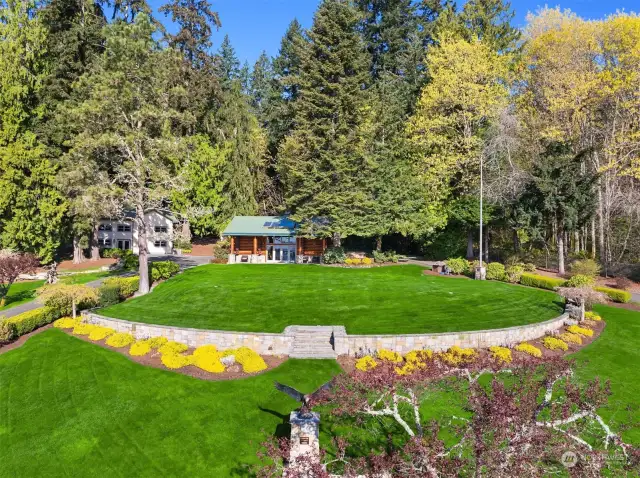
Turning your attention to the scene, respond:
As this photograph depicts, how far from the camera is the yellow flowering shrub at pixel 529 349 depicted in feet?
63.2

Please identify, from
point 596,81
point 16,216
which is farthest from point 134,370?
point 596,81

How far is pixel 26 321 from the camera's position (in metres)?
21.5

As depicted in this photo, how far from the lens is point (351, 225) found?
39125 mm

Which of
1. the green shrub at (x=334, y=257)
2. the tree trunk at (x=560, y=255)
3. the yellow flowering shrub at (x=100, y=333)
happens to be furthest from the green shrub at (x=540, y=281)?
the yellow flowering shrub at (x=100, y=333)

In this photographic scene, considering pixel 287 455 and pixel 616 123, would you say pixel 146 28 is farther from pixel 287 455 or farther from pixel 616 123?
pixel 616 123

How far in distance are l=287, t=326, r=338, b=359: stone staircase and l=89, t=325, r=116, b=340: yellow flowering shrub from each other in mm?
9602

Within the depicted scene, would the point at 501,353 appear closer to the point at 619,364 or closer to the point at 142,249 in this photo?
the point at 619,364

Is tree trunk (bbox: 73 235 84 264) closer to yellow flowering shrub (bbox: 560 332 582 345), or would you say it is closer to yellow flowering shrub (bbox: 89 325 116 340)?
yellow flowering shrub (bbox: 89 325 116 340)

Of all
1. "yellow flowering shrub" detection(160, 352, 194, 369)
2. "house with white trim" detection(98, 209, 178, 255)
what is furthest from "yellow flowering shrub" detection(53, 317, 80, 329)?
"house with white trim" detection(98, 209, 178, 255)

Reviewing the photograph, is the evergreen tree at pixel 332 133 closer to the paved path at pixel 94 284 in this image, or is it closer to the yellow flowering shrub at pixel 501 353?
the paved path at pixel 94 284

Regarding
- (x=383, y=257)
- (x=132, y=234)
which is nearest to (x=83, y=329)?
(x=383, y=257)

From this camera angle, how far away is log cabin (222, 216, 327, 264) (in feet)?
139

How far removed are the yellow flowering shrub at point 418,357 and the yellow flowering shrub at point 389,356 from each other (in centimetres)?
39

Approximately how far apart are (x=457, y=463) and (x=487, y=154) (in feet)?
120
